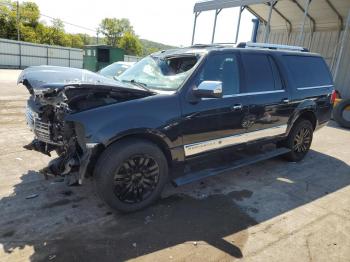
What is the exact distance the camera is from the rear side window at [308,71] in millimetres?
5059

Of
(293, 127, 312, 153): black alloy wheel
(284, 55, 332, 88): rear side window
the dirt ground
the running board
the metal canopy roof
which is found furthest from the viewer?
the metal canopy roof

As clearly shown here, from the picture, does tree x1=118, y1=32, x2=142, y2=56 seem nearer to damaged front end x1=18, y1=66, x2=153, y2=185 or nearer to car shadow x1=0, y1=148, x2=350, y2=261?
car shadow x1=0, y1=148, x2=350, y2=261

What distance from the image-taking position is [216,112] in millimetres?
3756

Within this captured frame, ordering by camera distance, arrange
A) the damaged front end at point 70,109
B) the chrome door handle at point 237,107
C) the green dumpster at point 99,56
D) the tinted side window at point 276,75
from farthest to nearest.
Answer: the green dumpster at point 99,56, the tinted side window at point 276,75, the chrome door handle at point 237,107, the damaged front end at point 70,109

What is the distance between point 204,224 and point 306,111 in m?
3.24

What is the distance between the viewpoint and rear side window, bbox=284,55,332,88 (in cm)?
506

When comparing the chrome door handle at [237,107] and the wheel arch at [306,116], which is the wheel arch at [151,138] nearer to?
the chrome door handle at [237,107]

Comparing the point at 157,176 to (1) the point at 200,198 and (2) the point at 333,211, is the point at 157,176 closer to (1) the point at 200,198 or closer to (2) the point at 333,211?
(1) the point at 200,198

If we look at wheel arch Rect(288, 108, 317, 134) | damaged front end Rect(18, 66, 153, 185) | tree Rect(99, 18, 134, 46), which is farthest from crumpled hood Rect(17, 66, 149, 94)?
tree Rect(99, 18, 134, 46)

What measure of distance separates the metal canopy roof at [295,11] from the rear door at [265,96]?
356 inches

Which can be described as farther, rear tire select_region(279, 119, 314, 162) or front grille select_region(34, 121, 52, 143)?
rear tire select_region(279, 119, 314, 162)

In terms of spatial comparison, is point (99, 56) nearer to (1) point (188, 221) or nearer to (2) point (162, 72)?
(2) point (162, 72)

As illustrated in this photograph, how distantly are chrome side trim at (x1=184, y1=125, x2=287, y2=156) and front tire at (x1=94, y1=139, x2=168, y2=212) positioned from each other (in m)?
0.44

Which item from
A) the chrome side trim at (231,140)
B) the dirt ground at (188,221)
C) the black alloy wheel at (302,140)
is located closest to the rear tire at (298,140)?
the black alloy wheel at (302,140)
